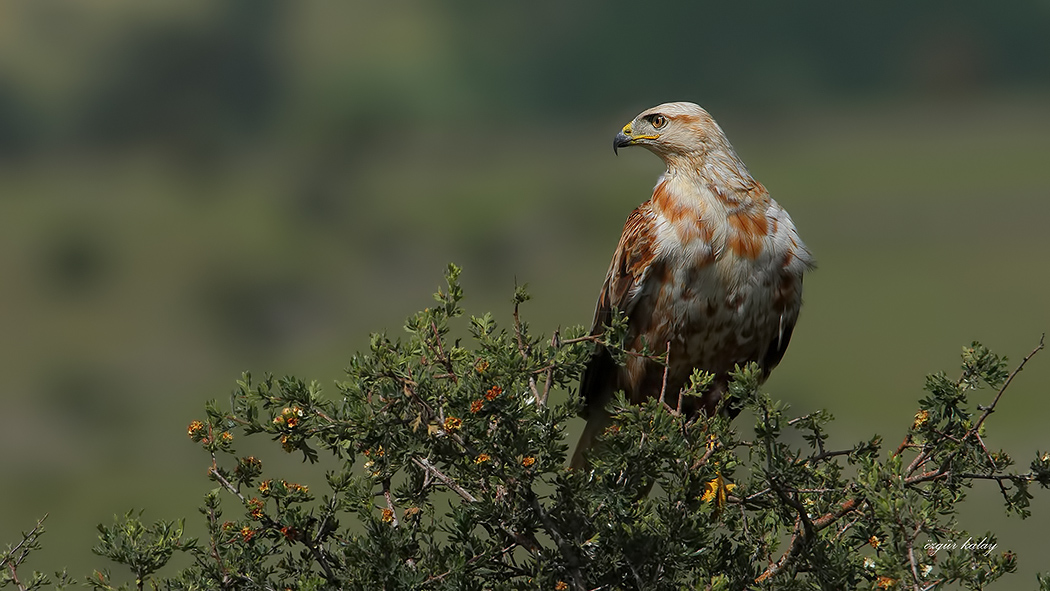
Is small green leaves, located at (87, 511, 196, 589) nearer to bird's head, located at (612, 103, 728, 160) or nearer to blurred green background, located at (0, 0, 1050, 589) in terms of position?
bird's head, located at (612, 103, 728, 160)

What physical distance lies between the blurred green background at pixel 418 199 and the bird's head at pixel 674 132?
10.5 m

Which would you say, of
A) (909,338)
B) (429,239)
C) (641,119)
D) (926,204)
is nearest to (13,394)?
(429,239)

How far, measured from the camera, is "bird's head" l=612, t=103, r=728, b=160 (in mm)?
6141

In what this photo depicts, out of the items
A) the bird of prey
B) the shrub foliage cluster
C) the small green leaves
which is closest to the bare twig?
the shrub foliage cluster

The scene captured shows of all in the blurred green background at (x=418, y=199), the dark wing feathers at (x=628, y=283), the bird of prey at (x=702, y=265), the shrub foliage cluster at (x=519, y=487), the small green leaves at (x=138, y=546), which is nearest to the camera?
the shrub foliage cluster at (x=519, y=487)

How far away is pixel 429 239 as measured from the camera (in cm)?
6694

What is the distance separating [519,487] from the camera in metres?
4.03

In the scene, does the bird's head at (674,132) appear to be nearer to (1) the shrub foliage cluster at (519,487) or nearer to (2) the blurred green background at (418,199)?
(1) the shrub foliage cluster at (519,487)

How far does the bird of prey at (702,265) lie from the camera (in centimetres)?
592

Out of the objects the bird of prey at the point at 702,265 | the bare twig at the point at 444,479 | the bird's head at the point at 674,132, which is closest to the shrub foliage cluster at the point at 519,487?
the bare twig at the point at 444,479

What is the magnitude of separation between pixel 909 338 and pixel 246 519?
1760 inches

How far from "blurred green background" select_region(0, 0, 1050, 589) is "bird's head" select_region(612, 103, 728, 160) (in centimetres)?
Result: 1052

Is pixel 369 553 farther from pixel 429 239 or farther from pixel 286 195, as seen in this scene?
pixel 286 195

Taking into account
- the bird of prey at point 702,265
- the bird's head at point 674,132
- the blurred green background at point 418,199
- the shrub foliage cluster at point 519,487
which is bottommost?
the shrub foliage cluster at point 519,487
